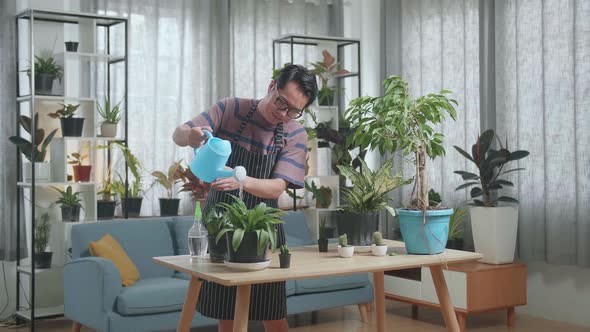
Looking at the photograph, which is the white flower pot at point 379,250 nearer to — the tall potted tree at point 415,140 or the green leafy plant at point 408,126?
the tall potted tree at point 415,140

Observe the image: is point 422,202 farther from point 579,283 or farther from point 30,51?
point 30,51

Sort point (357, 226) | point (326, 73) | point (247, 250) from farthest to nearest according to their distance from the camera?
point (326, 73), point (357, 226), point (247, 250)

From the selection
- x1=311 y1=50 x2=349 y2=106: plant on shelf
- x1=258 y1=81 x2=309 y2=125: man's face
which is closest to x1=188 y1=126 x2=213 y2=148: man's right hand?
x1=258 y1=81 x2=309 y2=125: man's face

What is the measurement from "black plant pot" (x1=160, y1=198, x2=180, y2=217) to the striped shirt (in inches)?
117

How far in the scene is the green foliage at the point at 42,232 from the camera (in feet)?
17.7

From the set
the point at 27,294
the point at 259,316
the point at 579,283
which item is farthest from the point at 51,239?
the point at 579,283

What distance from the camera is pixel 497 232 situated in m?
5.31

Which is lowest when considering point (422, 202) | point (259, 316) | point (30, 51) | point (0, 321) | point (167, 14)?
point (0, 321)

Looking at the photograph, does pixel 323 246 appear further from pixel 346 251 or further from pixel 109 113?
pixel 109 113

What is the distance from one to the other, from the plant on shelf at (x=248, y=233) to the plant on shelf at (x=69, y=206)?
9.78 ft

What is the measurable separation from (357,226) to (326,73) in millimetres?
3419

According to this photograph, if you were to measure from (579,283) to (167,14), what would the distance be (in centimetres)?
365

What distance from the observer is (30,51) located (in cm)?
525

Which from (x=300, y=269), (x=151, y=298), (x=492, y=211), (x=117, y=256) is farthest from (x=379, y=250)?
(x=492, y=211)
